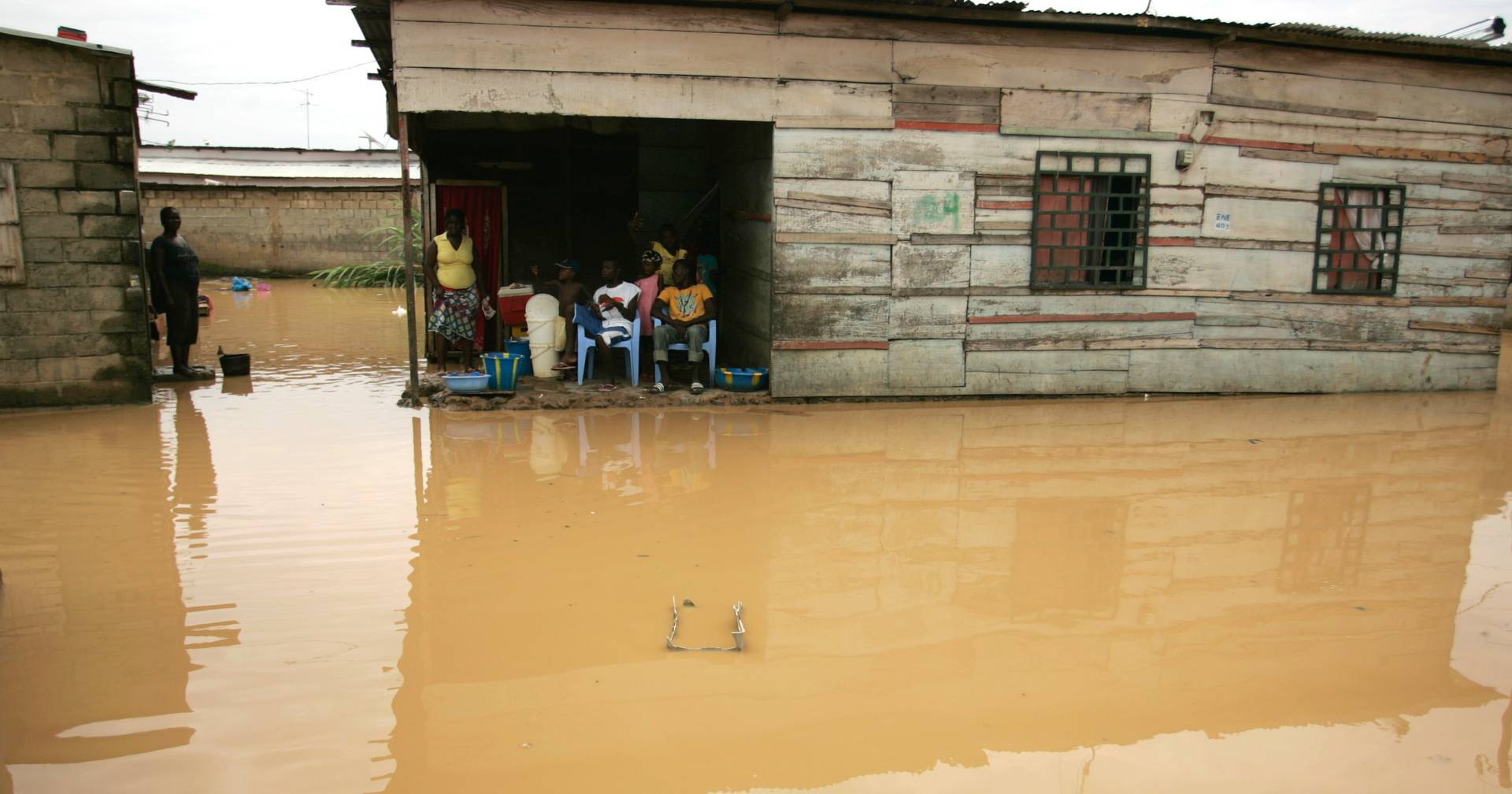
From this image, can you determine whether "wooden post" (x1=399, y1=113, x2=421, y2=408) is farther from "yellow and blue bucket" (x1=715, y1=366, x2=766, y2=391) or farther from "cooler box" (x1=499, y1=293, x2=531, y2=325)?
"yellow and blue bucket" (x1=715, y1=366, x2=766, y2=391)

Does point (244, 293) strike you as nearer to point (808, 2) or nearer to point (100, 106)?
point (100, 106)

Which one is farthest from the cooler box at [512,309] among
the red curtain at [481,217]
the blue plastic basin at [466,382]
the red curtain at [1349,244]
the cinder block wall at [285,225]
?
the cinder block wall at [285,225]

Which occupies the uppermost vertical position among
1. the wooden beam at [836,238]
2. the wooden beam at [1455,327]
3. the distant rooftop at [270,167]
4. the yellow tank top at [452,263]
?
the distant rooftop at [270,167]

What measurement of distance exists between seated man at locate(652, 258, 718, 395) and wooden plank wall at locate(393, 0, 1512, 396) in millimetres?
760

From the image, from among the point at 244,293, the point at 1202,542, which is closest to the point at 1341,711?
the point at 1202,542

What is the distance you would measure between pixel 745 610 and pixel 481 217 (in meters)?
8.30

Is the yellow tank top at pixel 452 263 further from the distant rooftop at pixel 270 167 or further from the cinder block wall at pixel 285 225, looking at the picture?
the distant rooftop at pixel 270 167

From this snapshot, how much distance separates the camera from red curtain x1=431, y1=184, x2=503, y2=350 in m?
11.7

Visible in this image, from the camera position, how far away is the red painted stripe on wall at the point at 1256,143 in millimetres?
9953

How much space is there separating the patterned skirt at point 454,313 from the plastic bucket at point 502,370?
1174 mm

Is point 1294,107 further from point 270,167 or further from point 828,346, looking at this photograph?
point 270,167

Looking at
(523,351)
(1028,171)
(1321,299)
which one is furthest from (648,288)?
(1321,299)

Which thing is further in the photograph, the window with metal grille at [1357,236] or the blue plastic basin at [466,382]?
the window with metal grille at [1357,236]

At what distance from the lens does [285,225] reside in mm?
22875
